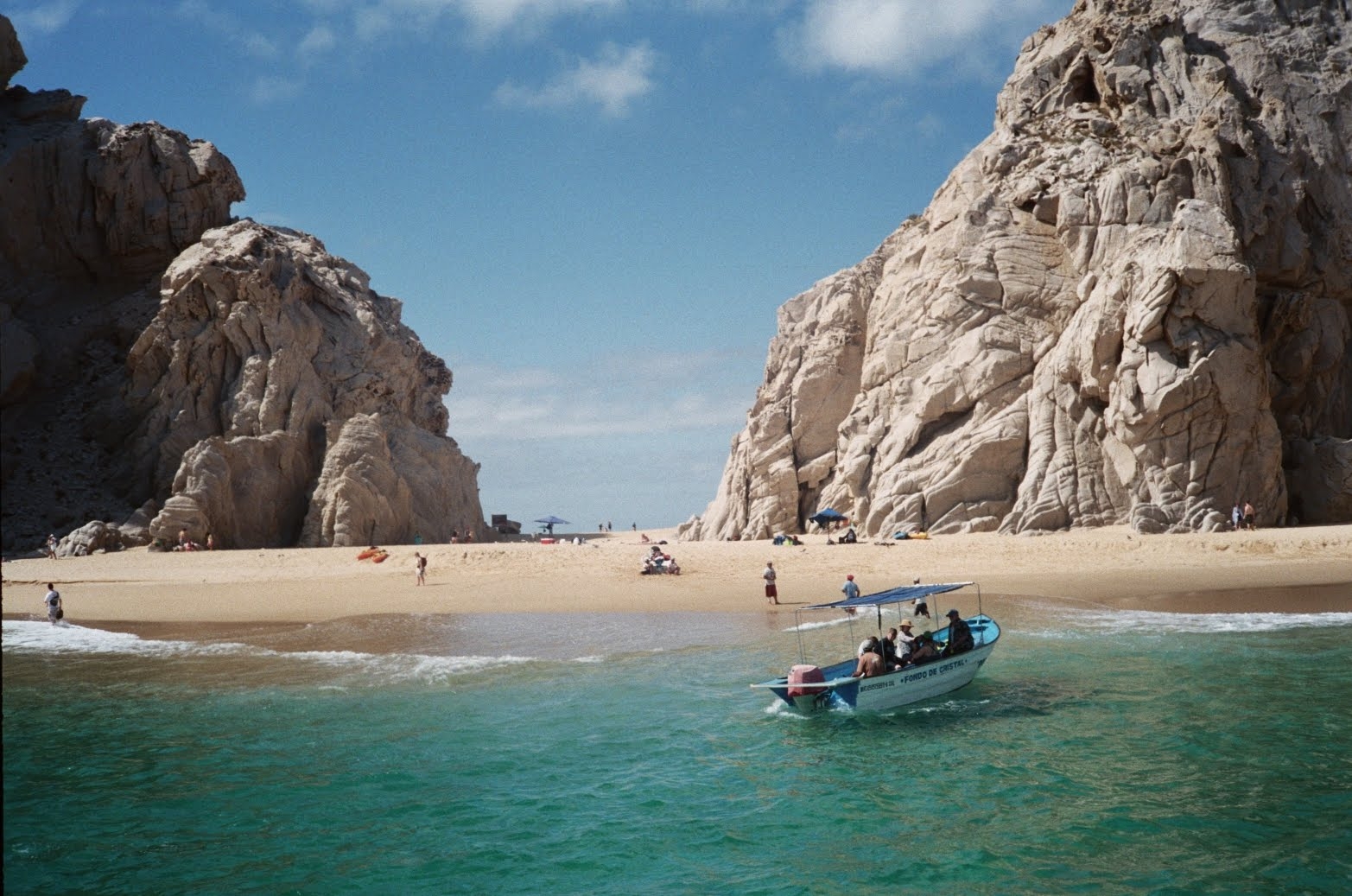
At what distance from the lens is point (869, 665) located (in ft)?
63.2

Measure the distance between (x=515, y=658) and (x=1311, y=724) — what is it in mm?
17086

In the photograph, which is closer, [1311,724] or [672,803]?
[672,803]

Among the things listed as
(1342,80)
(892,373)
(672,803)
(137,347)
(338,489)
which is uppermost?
(1342,80)

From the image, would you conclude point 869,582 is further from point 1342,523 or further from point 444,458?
point 444,458

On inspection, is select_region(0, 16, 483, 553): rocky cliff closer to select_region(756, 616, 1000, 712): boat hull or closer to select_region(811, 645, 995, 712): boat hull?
select_region(756, 616, 1000, 712): boat hull

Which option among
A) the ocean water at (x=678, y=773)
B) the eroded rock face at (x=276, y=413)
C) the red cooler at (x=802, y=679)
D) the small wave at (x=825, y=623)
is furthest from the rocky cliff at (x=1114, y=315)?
the red cooler at (x=802, y=679)

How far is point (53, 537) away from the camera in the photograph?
4544 centimetres

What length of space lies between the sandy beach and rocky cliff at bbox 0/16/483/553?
5315mm

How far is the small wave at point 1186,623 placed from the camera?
2509 centimetres

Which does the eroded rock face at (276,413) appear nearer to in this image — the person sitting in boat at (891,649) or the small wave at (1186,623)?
the person sitting in boat at (891,649)

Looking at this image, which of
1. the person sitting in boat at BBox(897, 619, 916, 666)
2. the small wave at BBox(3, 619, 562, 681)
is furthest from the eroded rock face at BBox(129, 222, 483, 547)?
the person sitting in boat at BBox(897, 619, 916, 666)

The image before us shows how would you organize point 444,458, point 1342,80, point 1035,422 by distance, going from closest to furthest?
point 1035,422 < point 1342,80 < point 444,458

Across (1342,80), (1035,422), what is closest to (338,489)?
(1035,422)

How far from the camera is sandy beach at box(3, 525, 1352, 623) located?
32.0 metres
